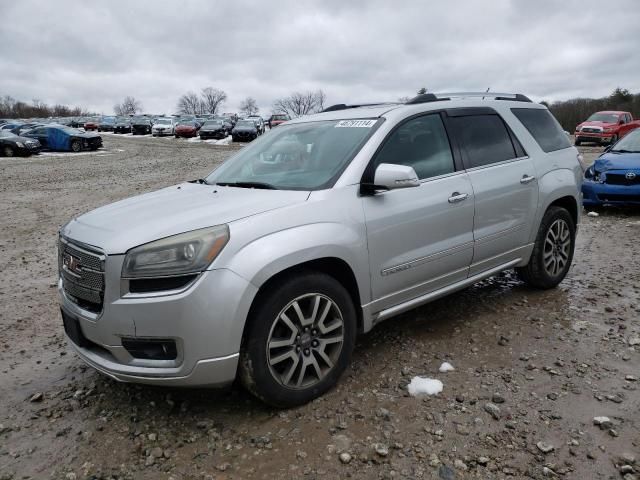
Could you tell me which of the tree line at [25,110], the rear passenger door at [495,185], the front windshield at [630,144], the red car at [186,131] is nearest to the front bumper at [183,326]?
the rear passenger door at [495,185]

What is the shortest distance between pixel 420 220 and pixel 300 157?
0.97m

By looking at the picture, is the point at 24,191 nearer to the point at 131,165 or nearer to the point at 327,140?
the point at 131,165

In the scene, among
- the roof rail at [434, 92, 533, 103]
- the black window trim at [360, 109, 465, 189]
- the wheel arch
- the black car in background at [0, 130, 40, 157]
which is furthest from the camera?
the black car in background at [0, 130, 40, 157]

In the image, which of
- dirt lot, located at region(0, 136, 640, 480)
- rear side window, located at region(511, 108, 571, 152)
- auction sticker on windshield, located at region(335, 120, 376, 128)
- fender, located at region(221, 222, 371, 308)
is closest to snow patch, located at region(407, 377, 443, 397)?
dirt lot, located at region(0, 136, 640, 480)

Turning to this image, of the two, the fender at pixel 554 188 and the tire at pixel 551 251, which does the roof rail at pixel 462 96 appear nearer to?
the fender at pixel 554 188

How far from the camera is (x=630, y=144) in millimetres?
9344

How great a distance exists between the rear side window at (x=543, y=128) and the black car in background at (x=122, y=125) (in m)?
48.4

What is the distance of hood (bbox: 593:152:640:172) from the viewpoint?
844 cm

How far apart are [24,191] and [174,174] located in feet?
13.8

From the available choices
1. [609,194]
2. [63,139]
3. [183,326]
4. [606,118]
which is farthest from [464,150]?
[63,139]

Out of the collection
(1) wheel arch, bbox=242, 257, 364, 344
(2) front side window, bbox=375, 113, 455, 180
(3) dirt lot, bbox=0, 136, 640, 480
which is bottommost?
(3) dirt lot, bbox=0, 136, 640, 480

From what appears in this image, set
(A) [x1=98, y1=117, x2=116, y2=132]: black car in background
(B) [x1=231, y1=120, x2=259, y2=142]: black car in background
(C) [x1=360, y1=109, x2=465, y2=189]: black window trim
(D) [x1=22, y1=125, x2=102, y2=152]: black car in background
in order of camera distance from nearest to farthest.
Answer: (C) [x1=360, y1=109, x2=465, y2=189]: black window trim → (D) [x1=22, y1=125, x2=102, y2=152]: black car in background → (B) [x1=231, y1=120, x2=259, y2=142]: black car in background → (A) [x1=98, y1=117, x2=116, y2=132]: black car in background

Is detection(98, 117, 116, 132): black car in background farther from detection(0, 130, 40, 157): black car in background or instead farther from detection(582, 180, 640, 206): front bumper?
detection(582, 180, 640, 206): front bumper

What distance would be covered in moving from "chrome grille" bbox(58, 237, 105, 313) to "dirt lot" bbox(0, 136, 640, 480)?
746 millimetres
